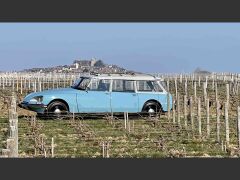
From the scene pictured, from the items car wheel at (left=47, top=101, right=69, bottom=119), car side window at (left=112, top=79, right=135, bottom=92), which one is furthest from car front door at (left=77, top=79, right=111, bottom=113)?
car wheel at (left=47, top=101, right=69, bottom=119)

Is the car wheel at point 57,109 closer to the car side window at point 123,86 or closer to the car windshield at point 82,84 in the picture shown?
the car windshield at point 82,84

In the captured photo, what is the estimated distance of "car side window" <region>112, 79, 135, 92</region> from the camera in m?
18.5

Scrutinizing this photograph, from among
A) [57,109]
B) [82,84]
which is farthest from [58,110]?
[82,84]

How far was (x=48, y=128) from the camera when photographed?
16.1 meters

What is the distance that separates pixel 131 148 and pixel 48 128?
3.97 m

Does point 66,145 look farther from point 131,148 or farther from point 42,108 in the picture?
point 42,108

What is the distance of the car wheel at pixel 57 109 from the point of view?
17.6 meters

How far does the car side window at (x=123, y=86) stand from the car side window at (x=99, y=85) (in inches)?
9.0

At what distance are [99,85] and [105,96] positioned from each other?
45 cm

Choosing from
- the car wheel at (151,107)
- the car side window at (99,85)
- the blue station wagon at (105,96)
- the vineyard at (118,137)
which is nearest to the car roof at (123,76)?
the blue station wagon at (105,96)

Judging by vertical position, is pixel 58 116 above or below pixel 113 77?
below

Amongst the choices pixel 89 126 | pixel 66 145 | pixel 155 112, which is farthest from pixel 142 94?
pixel 66 145

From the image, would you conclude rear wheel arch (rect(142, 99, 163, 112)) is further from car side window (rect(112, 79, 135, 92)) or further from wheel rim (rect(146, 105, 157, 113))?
car side window (rect(112, 79, 135, 92))

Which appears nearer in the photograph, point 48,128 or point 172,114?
point 48,128
